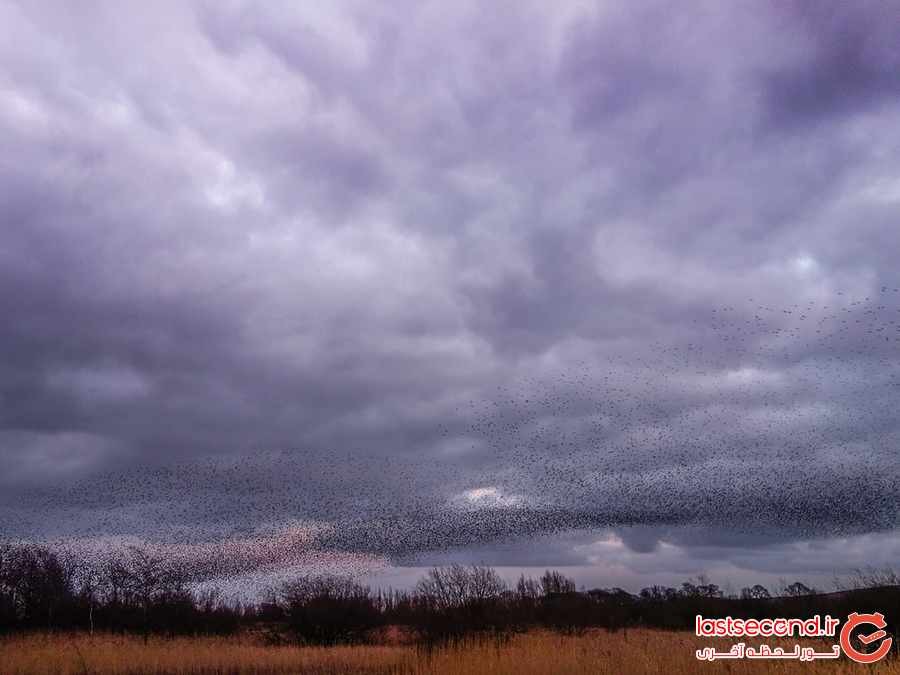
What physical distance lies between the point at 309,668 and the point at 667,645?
646 inches

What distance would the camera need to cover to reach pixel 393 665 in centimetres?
3628

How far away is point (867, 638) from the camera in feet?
133

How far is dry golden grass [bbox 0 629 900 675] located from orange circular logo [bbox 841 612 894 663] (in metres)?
1.18

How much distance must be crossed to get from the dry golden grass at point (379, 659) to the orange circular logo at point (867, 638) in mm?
1184

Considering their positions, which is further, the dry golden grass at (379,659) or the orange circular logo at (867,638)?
the orange circular logo at (867,638)

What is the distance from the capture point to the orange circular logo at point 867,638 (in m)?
29.9

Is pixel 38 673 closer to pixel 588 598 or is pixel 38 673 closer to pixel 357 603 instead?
pixel 357 603

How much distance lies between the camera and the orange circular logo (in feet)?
98.0

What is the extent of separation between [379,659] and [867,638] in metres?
24.6

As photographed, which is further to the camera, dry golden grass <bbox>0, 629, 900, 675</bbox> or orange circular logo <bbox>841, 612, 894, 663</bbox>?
orange circular logo <bbox>841, 612, 894, 663</bbox>

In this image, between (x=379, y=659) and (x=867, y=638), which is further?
(x=867, y=638)

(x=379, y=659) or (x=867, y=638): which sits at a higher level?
(x=379, y=659)

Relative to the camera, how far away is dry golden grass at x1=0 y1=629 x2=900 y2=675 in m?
28.3

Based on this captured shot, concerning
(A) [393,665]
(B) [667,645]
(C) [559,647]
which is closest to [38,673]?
(A) [393,665]
